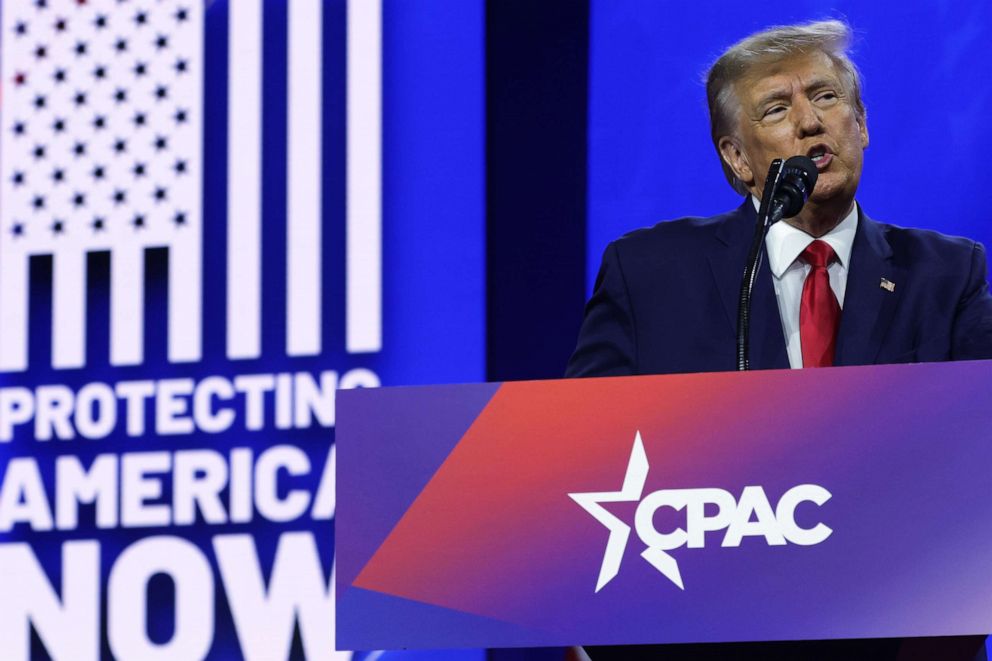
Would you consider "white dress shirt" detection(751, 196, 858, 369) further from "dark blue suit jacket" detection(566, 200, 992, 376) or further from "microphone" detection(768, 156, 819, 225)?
"microphone" detection(768, 156, 819, 225)

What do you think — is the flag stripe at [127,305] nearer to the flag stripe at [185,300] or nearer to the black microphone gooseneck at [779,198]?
the flag stripe at [185,300]

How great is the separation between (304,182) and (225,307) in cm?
36

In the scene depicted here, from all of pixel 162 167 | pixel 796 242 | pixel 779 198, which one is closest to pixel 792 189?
pixel 779 198

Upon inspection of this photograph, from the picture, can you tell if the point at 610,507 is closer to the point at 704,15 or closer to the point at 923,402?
the point at 923,402

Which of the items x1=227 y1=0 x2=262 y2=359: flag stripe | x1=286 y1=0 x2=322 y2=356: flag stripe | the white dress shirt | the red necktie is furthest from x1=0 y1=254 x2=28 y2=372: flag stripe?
the red necktie

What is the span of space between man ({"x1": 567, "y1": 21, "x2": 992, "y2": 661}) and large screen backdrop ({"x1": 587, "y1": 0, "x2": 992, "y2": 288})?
601 mm

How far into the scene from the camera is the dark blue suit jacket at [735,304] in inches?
87.9

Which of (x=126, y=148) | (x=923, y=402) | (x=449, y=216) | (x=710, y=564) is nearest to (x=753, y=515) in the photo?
(x=710, y=564)

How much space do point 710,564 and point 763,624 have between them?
80mm

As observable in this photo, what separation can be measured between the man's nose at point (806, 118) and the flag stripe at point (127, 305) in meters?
1.77

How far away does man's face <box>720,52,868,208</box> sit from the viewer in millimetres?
2535

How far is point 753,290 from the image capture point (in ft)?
7.25

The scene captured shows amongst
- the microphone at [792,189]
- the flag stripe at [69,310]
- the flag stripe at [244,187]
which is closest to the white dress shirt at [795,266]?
the microphone at [792,189]

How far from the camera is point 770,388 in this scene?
1.54 metres
